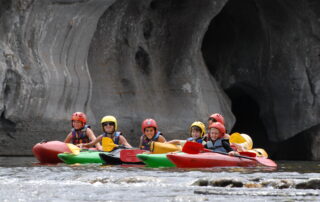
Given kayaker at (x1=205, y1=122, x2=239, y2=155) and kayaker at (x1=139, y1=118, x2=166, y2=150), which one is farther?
kayaker at (x1=139, y1=118, x2=166, y2=150)

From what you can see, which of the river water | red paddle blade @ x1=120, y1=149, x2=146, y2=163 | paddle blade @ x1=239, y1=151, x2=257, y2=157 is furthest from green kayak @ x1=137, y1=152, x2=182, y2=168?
the river water

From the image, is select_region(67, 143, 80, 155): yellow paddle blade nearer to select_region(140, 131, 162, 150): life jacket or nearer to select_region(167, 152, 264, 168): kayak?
select_region(140, 131, 162, 150): life jacket

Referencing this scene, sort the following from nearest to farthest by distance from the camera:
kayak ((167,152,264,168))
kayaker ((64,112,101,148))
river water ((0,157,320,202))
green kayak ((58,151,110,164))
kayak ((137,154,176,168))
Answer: river water ((0,157,320,202)) → kayak ((167,152,264,168)) → kayak ((137,154,176,168)) → green kayak ((58,151,110,164)) → kayaker ((64,112,101,148))

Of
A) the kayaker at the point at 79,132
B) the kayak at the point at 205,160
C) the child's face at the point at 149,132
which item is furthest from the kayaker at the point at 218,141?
the kayaker at the point at 79,132

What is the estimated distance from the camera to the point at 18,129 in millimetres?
18344

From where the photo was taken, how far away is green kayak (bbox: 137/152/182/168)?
12.9 metres

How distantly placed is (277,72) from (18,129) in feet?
31.2

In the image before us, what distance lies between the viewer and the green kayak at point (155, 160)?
12.9 meters

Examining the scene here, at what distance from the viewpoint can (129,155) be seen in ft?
45.4

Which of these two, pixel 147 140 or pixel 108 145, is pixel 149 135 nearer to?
pixel 147 140

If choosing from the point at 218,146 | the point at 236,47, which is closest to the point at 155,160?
the point at 218,146

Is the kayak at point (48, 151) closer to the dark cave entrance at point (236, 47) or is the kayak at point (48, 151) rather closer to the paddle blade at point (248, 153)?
the paddle blade at point (248, 153)

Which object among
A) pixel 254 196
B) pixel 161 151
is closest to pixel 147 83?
pixel 161 151

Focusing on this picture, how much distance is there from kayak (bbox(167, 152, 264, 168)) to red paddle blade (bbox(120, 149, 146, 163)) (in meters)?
1.24
